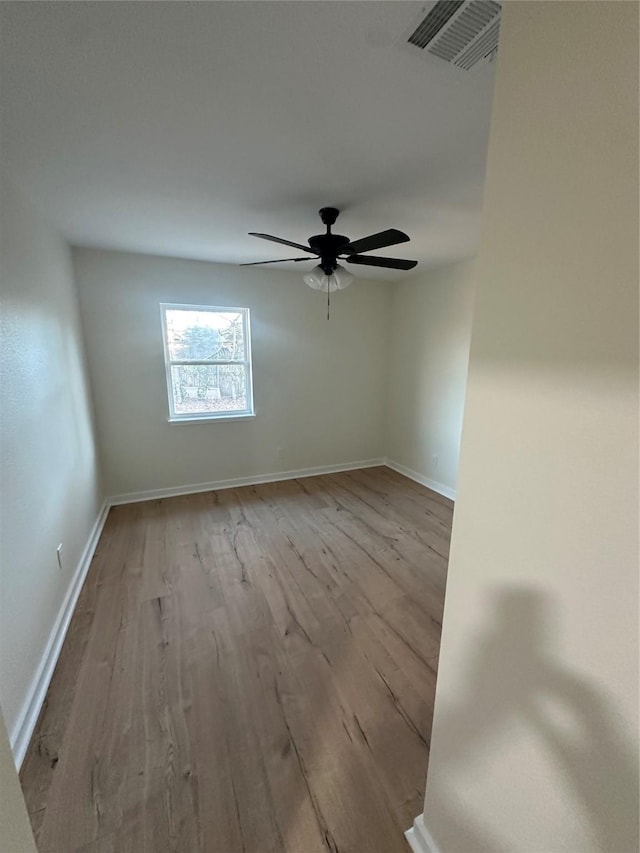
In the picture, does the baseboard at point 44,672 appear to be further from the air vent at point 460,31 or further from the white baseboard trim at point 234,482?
the air vent at point 460,31

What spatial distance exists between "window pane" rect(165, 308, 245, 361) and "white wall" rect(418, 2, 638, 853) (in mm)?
3285

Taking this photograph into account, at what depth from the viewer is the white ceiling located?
960 millimetres

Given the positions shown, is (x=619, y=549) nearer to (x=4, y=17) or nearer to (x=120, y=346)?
(x=4, y=17)

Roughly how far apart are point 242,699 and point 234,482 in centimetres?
255

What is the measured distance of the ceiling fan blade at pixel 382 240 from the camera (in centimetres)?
181

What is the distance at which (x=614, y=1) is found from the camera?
0.50 metres

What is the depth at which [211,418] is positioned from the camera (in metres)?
3.72

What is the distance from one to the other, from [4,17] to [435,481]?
4107mm

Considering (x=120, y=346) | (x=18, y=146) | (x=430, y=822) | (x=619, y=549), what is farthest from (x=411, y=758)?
(x=120, y=346)

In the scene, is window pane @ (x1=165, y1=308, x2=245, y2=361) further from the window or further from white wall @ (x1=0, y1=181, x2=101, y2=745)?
white wall @ (x1=0, y1=181, x2=101, y2=745)

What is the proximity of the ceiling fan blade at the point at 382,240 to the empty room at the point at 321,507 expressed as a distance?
2 centimetres

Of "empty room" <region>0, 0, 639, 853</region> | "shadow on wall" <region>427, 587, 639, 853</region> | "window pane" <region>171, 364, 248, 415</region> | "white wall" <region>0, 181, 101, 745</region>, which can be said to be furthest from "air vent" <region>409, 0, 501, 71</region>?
"window pane" <region>171, 364, 248, 415</region>

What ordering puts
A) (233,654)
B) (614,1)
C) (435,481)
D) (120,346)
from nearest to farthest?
(614,1), (233,654), (120,346), (435,481)

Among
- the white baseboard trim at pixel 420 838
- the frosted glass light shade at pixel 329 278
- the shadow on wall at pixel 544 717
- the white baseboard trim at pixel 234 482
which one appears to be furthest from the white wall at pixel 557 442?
the white baseboard trim at pixel 234 482
